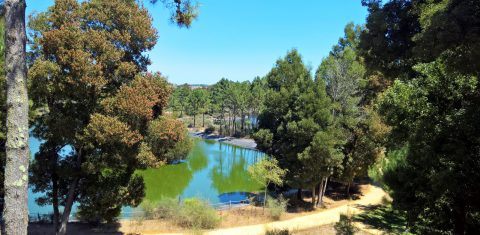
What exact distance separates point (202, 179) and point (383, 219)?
63.5ft

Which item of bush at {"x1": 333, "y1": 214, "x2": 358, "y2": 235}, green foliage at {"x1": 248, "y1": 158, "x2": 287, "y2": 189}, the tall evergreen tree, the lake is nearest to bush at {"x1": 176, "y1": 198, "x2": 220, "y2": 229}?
the lake

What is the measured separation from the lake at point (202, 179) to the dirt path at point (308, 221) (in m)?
4.29

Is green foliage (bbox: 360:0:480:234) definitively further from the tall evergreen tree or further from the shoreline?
the shoreline

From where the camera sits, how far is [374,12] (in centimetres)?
1038

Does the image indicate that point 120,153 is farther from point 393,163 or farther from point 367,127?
point 367,127

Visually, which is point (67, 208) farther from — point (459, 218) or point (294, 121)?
point (294, 121)

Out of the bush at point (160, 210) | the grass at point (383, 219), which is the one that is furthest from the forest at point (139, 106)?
the grass at point (383, 219)

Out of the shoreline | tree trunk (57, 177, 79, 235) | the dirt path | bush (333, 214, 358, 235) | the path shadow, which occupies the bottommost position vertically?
the dirt path

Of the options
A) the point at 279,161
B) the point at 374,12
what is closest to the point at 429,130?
the point at 374,12

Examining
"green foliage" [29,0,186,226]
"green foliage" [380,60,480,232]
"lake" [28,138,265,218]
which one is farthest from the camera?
"lake" [28,138,265,218]

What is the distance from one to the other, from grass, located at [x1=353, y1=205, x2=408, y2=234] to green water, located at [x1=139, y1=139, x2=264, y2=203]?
8.44m

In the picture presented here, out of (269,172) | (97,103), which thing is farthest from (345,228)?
(97,103)

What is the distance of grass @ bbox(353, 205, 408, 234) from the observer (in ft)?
55.5

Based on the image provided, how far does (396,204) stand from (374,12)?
216 inches
